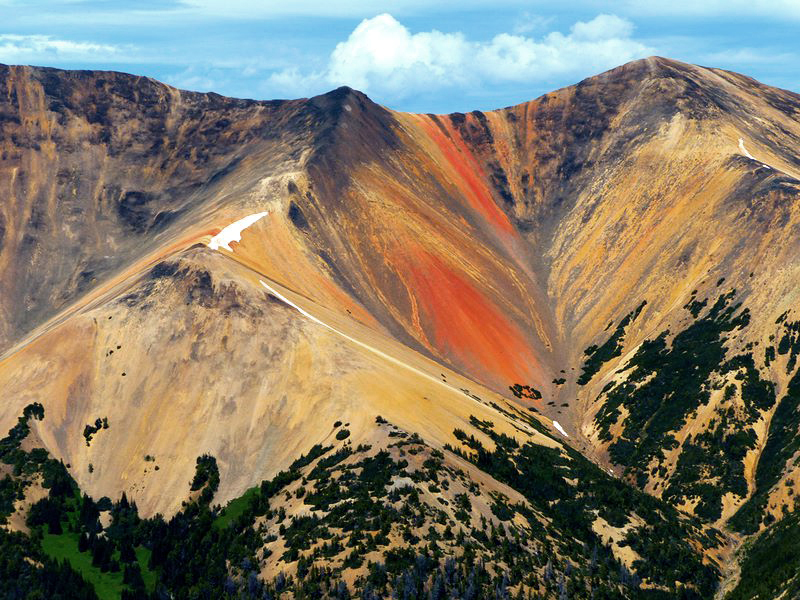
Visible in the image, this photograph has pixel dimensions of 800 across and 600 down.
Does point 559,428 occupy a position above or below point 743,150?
below

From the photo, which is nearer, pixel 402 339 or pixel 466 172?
pixel 402 339

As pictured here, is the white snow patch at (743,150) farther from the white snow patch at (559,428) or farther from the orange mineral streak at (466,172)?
the white snow patch at (559,428)

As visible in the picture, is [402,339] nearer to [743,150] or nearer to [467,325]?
[467,325]

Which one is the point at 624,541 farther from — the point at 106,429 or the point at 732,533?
the point at 106,429

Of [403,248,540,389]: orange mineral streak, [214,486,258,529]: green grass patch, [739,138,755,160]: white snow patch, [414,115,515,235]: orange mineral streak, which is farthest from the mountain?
[739,138,755,160]: white snow patch

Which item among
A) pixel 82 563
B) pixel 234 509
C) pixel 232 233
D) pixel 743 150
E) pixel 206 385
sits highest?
pixel 743 150

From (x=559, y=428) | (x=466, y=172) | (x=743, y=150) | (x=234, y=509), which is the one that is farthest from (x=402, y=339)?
(x=743, y=150)

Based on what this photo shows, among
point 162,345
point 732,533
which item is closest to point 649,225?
point 732,533

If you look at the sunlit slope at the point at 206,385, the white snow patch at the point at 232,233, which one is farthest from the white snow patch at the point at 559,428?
the white snow patch at the point at 232,233
